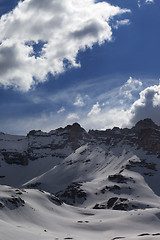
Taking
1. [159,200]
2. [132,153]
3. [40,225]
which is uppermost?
[132,153]

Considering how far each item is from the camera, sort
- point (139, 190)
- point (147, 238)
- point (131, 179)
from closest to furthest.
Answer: point (147, 238)
point (139, 190)
point (131, 179)

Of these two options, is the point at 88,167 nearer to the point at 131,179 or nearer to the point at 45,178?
the point at 45,178

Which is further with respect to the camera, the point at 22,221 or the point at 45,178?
the point at 45,178

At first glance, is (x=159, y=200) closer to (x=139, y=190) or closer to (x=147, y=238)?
(x=139, y=190)

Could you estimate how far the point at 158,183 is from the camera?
485 feet

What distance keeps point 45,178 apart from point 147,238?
157 metres

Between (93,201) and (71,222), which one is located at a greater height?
(93,201)

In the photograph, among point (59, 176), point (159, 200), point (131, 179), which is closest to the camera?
point (159, 200)

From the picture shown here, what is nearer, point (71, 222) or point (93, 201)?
point (71, 222)

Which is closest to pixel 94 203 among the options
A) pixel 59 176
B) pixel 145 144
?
pixel 59 176

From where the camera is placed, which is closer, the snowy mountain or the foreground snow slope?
the foreground snow slope

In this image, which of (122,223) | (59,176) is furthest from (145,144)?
(122,223)

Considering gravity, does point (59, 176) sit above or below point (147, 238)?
above

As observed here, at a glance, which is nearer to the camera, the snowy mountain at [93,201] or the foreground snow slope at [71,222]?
the foreground snow slope at [71,222]
